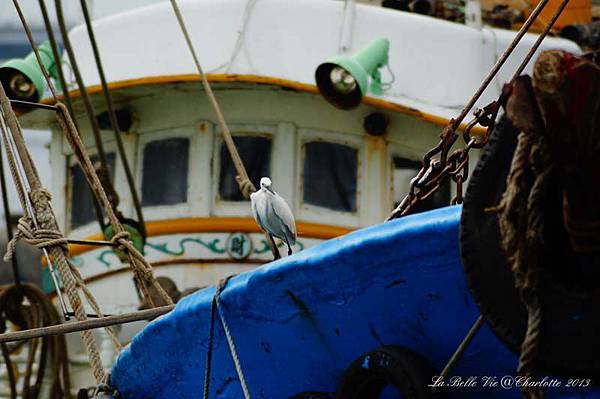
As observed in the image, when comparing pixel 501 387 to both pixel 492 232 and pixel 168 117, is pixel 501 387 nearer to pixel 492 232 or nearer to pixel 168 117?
pixel 492 232

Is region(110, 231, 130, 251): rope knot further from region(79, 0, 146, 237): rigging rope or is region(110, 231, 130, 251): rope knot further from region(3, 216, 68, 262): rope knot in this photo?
region(79, 0, 146, 237): rigging rope

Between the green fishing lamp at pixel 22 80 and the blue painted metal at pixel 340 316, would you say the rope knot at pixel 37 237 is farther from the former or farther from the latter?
the green fishing lamp at pixel 22 80

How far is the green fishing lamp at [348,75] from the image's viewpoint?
24.4 feet

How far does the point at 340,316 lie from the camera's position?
143 inches

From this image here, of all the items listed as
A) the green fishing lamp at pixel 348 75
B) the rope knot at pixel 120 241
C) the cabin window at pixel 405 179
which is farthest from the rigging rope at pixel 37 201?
the cabin window at pixel 405 179

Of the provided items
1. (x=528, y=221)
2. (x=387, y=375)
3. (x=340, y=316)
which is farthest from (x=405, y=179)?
(x=528, y=221)

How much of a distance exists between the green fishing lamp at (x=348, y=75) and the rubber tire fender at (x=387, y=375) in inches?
155

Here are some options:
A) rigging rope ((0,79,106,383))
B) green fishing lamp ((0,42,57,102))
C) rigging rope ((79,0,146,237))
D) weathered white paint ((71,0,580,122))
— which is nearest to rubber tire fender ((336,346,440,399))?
rigging rope ((0,79,106,383))

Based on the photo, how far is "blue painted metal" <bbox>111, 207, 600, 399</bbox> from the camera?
3.32 meters

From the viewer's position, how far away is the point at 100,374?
4.58 metres

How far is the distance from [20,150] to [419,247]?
1.94 meters

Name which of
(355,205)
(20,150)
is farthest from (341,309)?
(355,205)

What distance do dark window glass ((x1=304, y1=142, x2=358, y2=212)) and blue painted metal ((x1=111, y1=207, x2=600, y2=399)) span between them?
3525 millimetres

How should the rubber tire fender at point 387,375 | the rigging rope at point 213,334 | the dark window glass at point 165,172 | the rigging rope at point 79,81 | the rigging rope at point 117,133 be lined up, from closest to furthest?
the rubber tire fender at point 387,375 < the rigging rope at point 213,334 < the rigging rope at point 79,81 < the rigging rope at point 117,133 < the dark window glass at point 165,172
